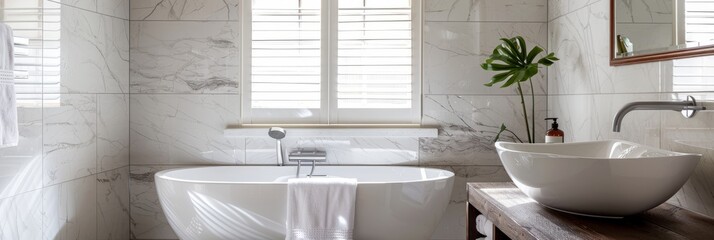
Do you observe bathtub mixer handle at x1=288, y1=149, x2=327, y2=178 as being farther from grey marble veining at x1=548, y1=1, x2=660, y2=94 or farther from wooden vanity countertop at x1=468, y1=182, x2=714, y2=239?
wooden vanity countertop at x1=468, y1=182, x2=714, y2=239

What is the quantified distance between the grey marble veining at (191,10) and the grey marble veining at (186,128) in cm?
49

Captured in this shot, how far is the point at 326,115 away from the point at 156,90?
1.07 m

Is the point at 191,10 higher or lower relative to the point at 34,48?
higher

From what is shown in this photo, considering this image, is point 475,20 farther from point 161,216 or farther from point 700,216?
point 161,216

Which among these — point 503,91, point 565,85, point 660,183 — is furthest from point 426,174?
point 660,183

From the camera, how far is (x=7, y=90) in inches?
93.2

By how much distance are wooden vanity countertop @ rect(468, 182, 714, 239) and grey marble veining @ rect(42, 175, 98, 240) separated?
2.16 meters

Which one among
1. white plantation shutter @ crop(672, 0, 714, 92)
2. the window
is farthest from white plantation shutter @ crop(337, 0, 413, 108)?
white plantation shutter @ crop(672, 0, 714, 92)

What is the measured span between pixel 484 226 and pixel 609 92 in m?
0.89

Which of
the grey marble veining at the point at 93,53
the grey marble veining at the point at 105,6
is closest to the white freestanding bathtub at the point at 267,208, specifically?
the grey marble veining at the point at 93,53

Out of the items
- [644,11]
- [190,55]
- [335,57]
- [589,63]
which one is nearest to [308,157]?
[335,57]

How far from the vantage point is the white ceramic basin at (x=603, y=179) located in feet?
5.14

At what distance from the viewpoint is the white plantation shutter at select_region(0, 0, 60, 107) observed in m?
2.56

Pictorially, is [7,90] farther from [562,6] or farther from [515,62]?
[562,6]
